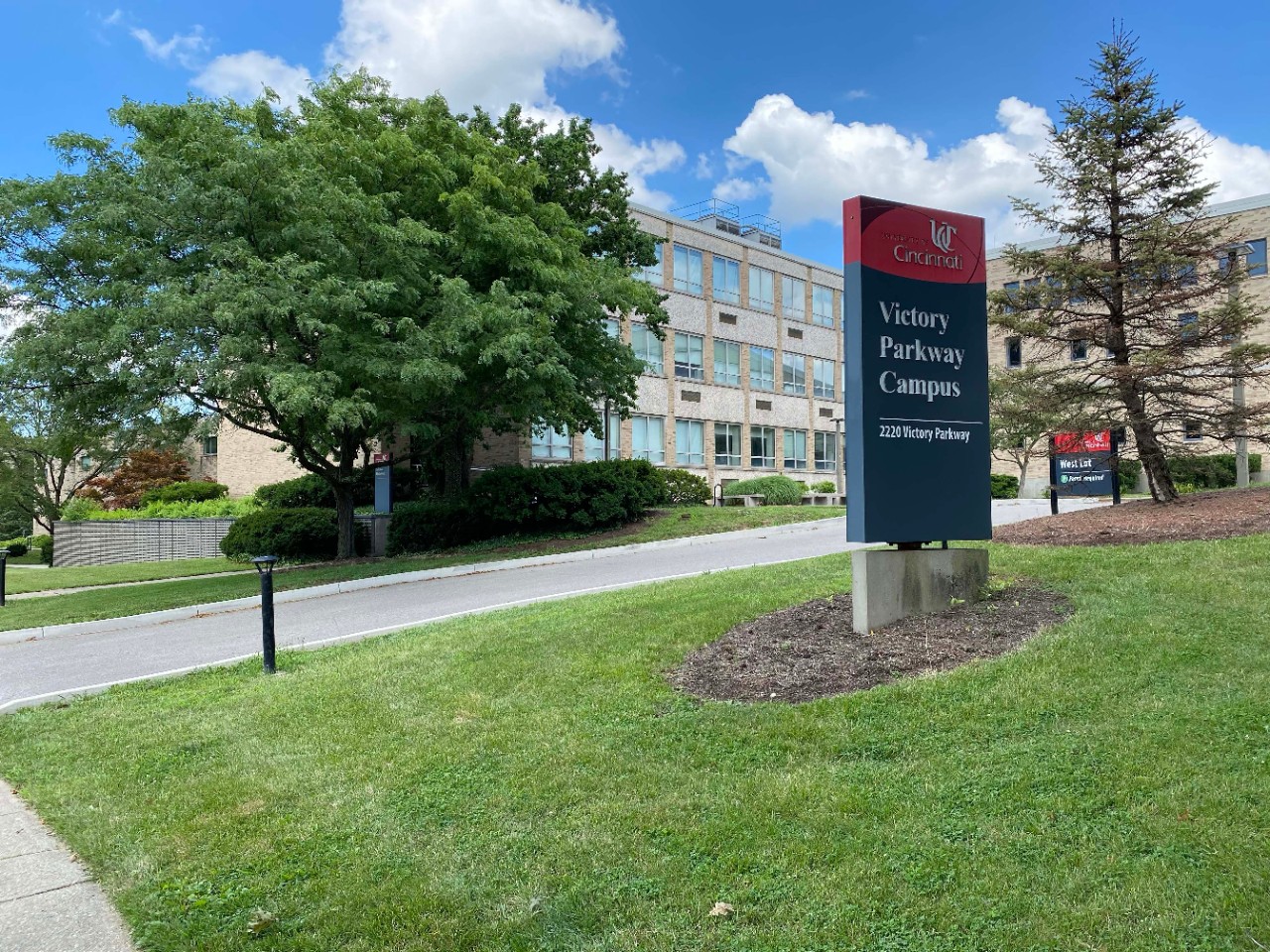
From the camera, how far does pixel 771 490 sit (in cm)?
3512

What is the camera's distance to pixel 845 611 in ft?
25.9

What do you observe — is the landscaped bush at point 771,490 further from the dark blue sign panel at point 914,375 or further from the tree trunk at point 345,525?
the dark blue sign panel at point 914,375

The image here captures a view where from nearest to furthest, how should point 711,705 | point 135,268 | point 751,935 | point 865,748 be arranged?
point 751,935 < point 865,748 < point 711,705 < point 135,268

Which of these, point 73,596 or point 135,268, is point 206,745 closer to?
point 135,268

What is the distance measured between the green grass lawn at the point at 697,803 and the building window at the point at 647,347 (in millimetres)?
30464

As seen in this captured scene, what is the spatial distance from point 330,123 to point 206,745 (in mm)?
14969

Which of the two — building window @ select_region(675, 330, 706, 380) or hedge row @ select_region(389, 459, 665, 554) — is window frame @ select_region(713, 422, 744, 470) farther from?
hedge row @ select_region(389, 459, 665, 554)

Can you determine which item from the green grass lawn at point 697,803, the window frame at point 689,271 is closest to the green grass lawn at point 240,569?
the green grass lawn at point 697,803

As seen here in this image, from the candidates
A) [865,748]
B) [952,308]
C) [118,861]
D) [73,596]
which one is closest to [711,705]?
[865,748]

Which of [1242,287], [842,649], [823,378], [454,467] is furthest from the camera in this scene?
[823,378]

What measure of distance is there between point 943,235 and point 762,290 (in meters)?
36.2

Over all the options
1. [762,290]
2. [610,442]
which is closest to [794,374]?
[762,290]

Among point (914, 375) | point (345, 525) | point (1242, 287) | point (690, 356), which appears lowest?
point (345, 525)

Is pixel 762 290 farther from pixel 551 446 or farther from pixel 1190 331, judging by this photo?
pixel 1190 331
